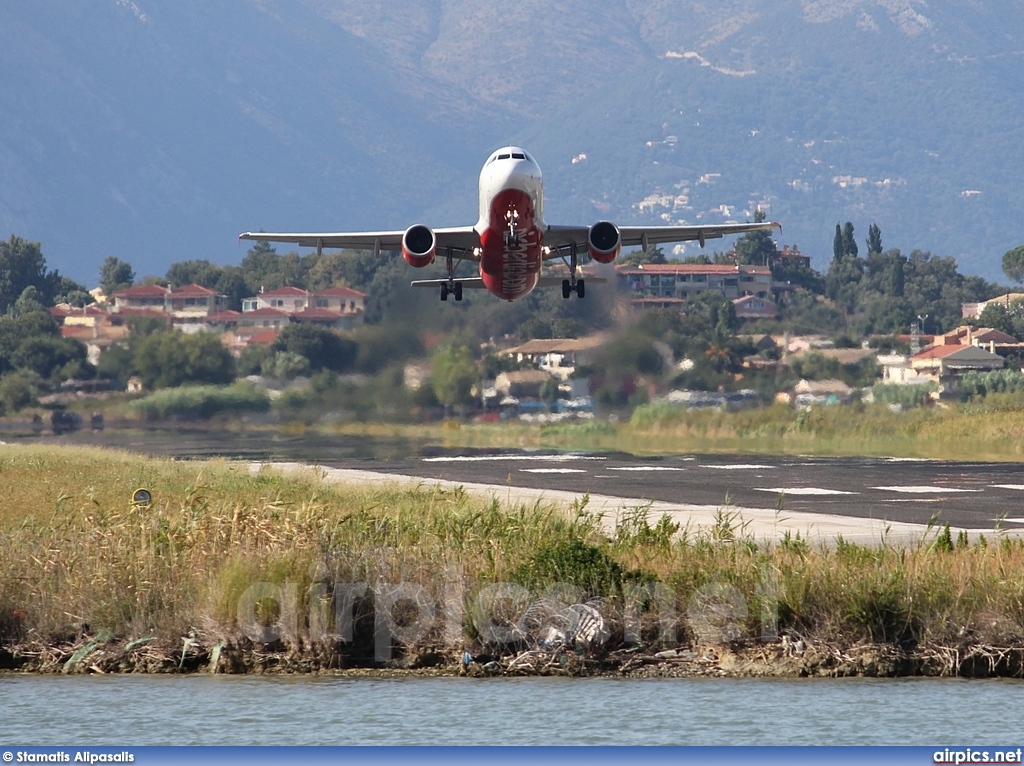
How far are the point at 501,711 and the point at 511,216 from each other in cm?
2723

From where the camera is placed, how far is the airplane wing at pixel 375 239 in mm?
51469

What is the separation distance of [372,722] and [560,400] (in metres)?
47.6

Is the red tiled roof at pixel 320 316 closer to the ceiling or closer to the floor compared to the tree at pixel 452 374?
closer to the ceiling

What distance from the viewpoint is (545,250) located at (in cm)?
5553

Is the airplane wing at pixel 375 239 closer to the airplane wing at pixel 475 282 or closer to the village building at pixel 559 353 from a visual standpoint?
the airplane wing at pixel 475 282

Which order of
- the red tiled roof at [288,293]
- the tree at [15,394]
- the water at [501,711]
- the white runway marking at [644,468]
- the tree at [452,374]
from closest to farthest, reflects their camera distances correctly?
the water at [501,711] → the white runway marking at [644,468] → the tree at [452,374] → the tree at [15,394] → the red tiled roof at [288,293]

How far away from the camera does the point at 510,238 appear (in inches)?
1861

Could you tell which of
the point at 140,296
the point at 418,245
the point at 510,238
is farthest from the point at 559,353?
the point at 140,296

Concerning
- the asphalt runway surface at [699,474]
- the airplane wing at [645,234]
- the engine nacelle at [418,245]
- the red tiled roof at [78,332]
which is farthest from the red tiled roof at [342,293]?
Answer: the engine nacelle at [418,245]

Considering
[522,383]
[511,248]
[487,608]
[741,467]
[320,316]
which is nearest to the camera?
[487,608]

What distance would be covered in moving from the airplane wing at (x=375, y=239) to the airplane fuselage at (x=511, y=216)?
116cm

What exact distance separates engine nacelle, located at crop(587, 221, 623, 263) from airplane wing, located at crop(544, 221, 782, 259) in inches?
42.2

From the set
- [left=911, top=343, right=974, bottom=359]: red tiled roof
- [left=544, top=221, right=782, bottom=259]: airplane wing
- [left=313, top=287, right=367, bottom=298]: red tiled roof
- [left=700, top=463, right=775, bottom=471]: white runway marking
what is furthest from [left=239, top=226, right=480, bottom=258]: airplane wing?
[left=911, top=343, right=974, bottom=359]: red tiled roof

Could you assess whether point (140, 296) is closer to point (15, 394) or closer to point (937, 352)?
point (15, 394)
